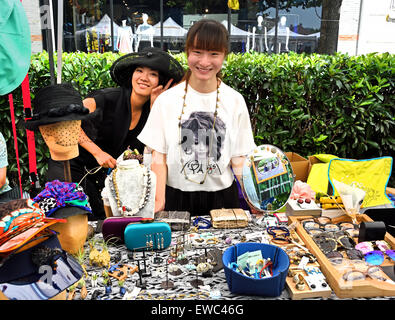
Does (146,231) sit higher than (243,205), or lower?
higher

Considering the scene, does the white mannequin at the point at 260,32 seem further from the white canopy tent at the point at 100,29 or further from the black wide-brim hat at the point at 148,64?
the black wide-brim hat at the point at 148,64

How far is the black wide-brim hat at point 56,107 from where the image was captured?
5.65ft

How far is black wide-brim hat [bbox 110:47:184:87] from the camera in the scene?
2.20 metres

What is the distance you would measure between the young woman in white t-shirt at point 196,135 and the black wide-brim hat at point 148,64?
301 millimetres

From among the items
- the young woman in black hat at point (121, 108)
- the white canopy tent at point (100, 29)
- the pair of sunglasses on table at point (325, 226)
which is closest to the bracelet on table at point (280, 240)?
the pair of sunglasses on table at point (325, 226)

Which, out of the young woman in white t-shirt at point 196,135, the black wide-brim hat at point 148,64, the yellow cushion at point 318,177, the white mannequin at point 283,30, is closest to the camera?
the young woman in white t-shirt at point 196,135

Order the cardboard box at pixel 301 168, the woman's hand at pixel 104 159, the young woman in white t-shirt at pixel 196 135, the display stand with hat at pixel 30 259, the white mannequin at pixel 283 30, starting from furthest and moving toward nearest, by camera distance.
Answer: the white mannequin at pixel 283 30 → the cardboard box at pixel 301 168 → the woman's hand at pixel 104 159 → the young woman in white t-shirt at pixel 196 135 → the display stand with hat at pixel 30 259

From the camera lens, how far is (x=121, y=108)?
2.31 metres

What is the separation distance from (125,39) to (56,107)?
2295 mm

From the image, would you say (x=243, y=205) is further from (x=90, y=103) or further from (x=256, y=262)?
(x=90, y=103)

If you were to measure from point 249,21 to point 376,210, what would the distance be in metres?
4.34

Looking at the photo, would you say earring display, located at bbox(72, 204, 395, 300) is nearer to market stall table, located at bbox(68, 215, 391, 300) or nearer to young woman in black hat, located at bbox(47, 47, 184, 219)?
market stall table, located at bbox(68, 215, 391, 300)

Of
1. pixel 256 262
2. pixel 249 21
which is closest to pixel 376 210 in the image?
pixel 256 262
